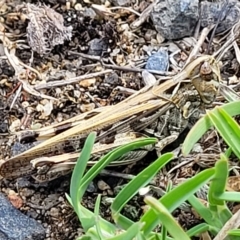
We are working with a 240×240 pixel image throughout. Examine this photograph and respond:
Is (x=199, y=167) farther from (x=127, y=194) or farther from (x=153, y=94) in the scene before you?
(x=127, y=194)

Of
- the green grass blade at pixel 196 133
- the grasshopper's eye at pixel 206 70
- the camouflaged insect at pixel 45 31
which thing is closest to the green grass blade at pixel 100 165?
the green grass blade at pixel 196 133

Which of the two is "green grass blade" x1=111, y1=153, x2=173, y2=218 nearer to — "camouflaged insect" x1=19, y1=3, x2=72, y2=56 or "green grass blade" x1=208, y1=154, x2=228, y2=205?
"green grass blade" x1=208, y1=154, x2=228, y2=205

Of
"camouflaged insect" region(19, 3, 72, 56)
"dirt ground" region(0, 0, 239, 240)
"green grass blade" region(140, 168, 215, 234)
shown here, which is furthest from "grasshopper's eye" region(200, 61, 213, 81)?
"green grass blade" region(140, 168, 215, 234)

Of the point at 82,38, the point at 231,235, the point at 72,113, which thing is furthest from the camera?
the point at 82,38

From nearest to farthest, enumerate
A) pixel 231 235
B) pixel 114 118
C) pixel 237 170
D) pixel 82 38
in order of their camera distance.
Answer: pixel 231 235 < pixel 237 170 < pixel 114 118 < pixel 82 38

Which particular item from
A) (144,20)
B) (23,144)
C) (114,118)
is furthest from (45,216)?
(144,20)

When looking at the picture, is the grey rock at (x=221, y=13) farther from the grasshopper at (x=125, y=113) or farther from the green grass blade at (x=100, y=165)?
the green grass blade at (x=100, y=165)

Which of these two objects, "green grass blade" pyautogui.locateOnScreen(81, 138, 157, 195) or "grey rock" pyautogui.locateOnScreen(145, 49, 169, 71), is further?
"grey rock" pyautogui.locateOnScreen(145, 49, 169, 71)
